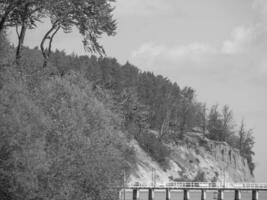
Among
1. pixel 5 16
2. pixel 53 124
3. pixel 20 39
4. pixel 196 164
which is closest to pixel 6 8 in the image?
pixel 5 16

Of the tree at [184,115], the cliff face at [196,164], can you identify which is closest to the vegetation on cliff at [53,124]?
the cliff face at [196,164]

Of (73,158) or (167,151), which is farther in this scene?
(167,151)

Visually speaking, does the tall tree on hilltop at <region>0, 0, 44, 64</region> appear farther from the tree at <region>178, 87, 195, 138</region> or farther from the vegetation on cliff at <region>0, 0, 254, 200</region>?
the tree at <region>178, 87, 195, 138</region>

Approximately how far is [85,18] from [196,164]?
312ft

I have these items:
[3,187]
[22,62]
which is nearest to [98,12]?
[22,62]

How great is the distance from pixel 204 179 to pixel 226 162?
17017mm

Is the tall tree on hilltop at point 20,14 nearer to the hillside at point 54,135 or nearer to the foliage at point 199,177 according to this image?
the hillside at point 54,135

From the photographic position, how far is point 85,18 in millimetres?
41406

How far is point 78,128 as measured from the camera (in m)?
38.9

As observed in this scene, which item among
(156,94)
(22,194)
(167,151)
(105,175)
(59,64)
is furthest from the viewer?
(156,94)

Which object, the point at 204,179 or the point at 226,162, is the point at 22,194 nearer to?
the point at 204,179

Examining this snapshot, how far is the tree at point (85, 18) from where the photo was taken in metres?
40.4

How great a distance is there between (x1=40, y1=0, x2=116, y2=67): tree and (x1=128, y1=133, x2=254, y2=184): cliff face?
64.4 meters

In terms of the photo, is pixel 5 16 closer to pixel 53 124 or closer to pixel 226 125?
pixel 53 124
